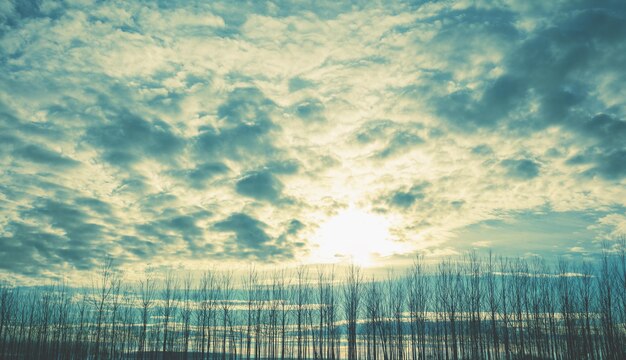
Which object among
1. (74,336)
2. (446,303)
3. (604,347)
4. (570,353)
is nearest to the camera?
(570,353)

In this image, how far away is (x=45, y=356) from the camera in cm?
4594

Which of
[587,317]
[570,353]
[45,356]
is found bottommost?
[45,356]

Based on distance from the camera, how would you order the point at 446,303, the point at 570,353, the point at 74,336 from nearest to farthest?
the point at 570,353, the point at 446,303, the point at 74,336

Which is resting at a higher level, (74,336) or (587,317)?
(587,317)

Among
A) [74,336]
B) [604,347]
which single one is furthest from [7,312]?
[604,347]

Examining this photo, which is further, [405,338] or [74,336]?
[74,336]

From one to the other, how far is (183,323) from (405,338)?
27.4 m

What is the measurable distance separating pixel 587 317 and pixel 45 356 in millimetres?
57223

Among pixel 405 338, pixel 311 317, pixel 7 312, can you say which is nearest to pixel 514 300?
pixel 405 338

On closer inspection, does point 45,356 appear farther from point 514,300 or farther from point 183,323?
point 514,300

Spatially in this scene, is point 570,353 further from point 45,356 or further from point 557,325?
point 45,356

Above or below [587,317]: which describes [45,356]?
below

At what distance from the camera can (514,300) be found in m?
36.7

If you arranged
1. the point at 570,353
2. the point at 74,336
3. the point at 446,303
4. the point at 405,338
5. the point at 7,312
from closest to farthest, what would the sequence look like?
the point at 570,353 → the point at 446,303 → the point at 7,312 → the point at 405,338 → the point at 74,336
